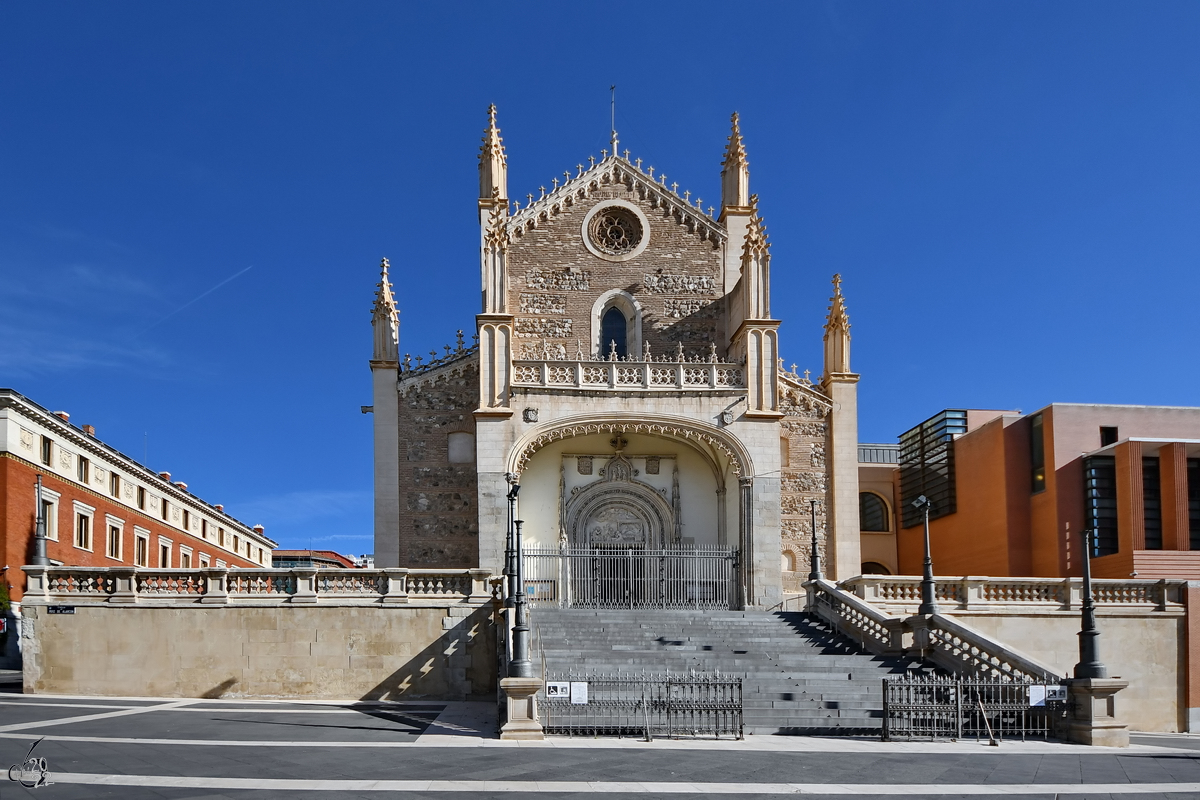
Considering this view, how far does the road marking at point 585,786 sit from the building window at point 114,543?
34258 mm

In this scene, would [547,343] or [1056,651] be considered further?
[547,343]

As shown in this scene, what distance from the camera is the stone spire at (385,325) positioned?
104 feet

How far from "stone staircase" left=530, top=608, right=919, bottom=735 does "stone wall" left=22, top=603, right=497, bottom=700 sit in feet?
8.33

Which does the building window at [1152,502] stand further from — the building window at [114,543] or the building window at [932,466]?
the building window at [114,543]

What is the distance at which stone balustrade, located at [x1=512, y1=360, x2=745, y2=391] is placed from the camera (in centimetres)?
2977

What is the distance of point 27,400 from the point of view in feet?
121

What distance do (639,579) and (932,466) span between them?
620 inches

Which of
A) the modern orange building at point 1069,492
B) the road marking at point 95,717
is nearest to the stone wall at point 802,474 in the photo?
the modern orange building at point 1069,492

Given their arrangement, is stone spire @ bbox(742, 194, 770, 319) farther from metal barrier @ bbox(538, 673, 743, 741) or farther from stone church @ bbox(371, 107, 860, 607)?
metal barrier @ bbox(538, 673, 743, 741)

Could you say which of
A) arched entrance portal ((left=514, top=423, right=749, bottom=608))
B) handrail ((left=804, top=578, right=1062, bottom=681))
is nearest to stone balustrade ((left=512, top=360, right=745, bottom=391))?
arched entrance portal ((left=514, top=423, right=749, bottom=608))

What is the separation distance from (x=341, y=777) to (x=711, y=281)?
76.7ft

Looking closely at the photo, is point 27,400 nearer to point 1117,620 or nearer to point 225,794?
point 225,794

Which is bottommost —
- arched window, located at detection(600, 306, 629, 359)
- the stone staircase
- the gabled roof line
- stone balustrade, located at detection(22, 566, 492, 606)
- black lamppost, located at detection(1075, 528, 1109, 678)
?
the stone staircase

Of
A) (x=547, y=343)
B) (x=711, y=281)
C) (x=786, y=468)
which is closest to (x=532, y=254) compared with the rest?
(x=547, y=343)
